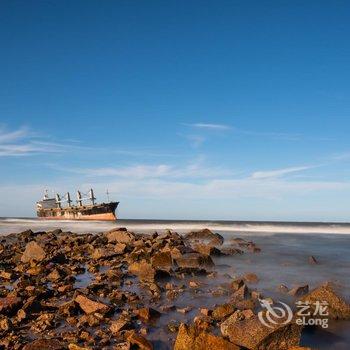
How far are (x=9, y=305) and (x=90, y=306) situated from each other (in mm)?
2295

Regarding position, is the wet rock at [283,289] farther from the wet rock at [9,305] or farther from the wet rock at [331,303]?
the wet rock at [9,305]

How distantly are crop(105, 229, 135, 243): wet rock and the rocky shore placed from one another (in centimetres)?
717

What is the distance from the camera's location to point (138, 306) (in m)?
12.2

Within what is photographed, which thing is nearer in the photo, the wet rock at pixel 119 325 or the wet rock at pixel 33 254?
the wet rock at pixel 119 325

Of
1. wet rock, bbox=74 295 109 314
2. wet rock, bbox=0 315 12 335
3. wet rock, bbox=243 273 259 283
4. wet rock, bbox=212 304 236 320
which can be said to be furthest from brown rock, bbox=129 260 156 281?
wet rock, bbox=0 315 12 335

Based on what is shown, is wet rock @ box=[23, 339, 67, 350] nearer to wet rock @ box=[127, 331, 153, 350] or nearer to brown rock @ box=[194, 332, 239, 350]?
wet rock @ box=[127, 331, 153, 350]

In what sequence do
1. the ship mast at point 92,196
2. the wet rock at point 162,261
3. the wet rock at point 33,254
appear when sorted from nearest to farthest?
the wet rock at point 162,261 < the wet rock at point 33,254 < the ship mast at point 92,196

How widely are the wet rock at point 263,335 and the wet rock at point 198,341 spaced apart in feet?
2.07

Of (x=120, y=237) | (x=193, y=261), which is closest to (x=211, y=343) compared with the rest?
(x=193, y=261)

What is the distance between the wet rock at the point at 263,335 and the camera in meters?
8.35

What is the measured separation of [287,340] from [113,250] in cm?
1637

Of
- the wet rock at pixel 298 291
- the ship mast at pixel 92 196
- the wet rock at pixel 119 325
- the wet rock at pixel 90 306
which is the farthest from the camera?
the ship mast at pixel 92 196

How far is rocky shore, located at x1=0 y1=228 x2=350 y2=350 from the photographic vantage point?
8547 mm

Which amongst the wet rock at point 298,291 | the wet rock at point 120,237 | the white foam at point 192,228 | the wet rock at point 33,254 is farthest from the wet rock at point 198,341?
the white foam at point 192,228
